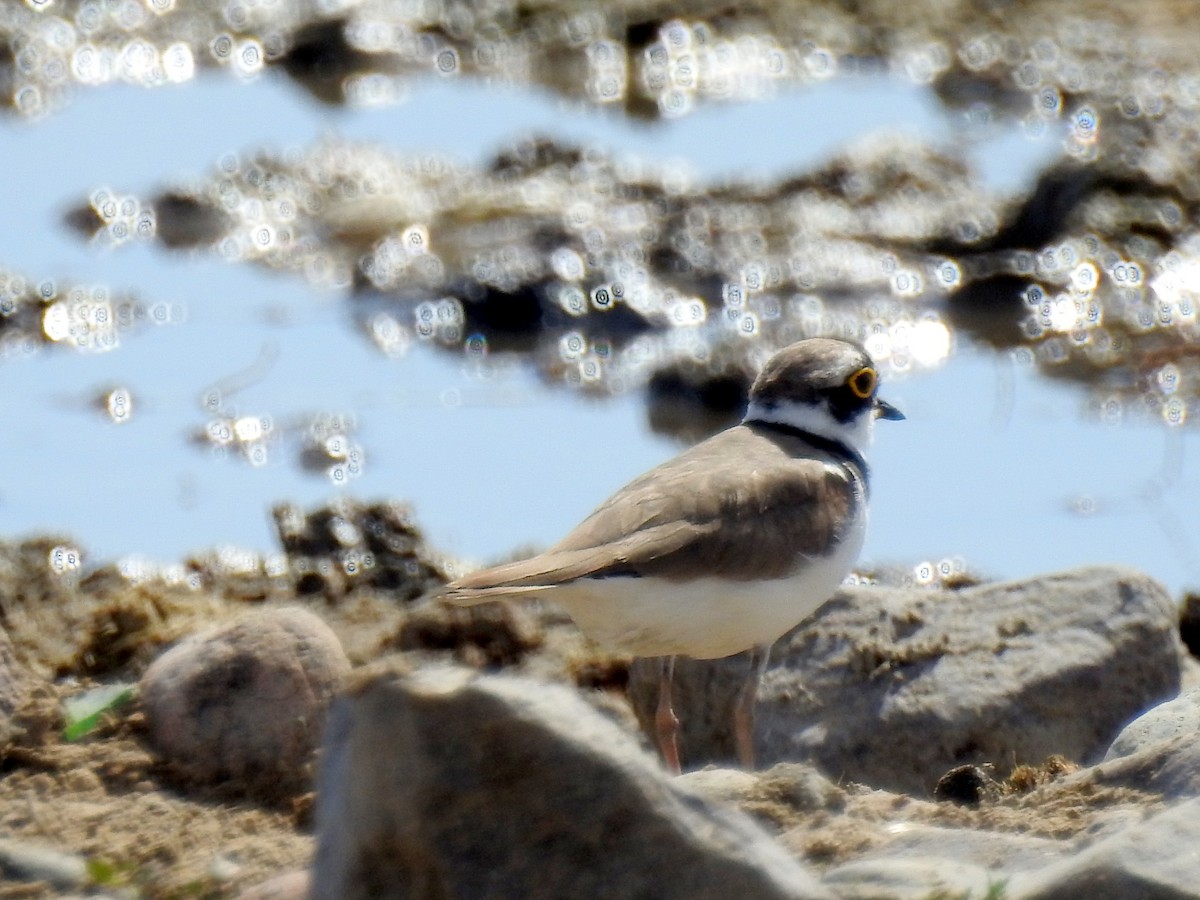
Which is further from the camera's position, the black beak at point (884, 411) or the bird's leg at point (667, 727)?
the black beak at point (884, 411)

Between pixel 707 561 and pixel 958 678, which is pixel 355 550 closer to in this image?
pixel 707 561

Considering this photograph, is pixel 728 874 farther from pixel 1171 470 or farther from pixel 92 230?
pixel 92 230

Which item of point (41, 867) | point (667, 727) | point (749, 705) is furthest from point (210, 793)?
point (749, 705)

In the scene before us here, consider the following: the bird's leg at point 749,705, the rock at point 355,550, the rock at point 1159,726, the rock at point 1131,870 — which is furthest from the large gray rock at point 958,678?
the rock at point 1131,870

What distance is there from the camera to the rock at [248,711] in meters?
5.02

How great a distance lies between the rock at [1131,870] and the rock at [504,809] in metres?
0.51

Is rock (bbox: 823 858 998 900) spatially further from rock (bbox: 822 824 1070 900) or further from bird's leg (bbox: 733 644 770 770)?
bird's leg (bbox: 733 644 770 770)

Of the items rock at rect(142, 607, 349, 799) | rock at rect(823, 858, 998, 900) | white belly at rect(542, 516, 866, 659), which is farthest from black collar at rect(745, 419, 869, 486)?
rock at rect(823, 858, 998, 900)

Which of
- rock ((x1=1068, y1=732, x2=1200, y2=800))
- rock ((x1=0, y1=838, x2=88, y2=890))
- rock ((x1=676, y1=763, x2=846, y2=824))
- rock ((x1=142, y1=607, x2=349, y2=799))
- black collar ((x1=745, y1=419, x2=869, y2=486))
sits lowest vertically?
rock ((x1=1068, y1=732, x2=1200, y2=800))

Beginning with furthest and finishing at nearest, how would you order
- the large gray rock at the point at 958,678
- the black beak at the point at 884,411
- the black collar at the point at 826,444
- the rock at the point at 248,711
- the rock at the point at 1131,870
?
1. the black beak at the point at 884,411
2. the black collar at the point at 826,444
3. the large gray rock at the point at 958,678
4. the rock at the point at 248,711
5. the rock at the point at 1131,870

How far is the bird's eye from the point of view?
253 inches

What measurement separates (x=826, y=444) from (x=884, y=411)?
446 millimetres

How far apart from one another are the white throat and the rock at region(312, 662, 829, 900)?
328 cm

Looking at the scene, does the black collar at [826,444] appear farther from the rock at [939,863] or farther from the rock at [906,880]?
the rock at [906,880]
